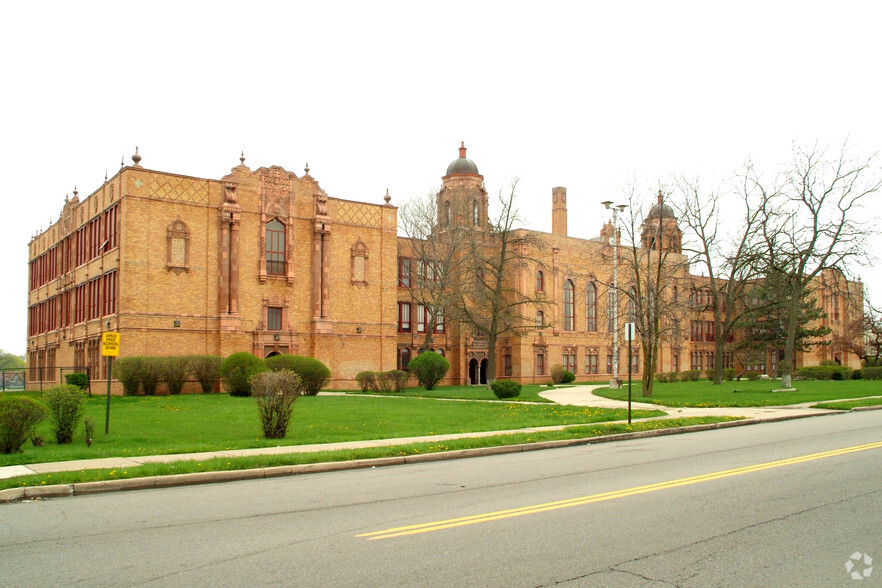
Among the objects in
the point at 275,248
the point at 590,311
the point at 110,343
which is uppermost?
the point at 275,248

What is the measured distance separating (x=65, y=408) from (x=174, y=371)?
22.4 m

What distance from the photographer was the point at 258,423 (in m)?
20.5

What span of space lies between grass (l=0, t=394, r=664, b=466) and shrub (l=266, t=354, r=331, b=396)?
488cm

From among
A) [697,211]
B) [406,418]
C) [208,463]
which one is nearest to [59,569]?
[208,463]

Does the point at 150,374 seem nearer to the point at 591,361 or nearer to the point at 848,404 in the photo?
the point at 848,404

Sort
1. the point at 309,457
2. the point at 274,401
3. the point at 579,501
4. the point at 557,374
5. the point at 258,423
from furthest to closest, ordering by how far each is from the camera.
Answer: the point at 557,374
the point at 258,423
the point at 274,401
the point at 309,457
the point at 579,501

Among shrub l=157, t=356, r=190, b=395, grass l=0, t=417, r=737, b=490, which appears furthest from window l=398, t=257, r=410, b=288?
grass l=0, t=417, r=737, b=490

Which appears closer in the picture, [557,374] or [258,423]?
[258,423]

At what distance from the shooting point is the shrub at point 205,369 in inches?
1531

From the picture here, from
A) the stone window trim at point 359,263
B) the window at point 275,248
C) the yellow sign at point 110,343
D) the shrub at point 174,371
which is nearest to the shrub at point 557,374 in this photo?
the stone window trim at point 359,263

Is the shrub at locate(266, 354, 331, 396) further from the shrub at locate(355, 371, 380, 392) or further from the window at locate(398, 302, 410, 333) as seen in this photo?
the window at locate(398, 302, 410, 333)

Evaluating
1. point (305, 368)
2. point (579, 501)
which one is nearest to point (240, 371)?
point (305, 368)

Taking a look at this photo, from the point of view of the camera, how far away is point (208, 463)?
13.0m

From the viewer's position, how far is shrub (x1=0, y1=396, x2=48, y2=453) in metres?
14.2
